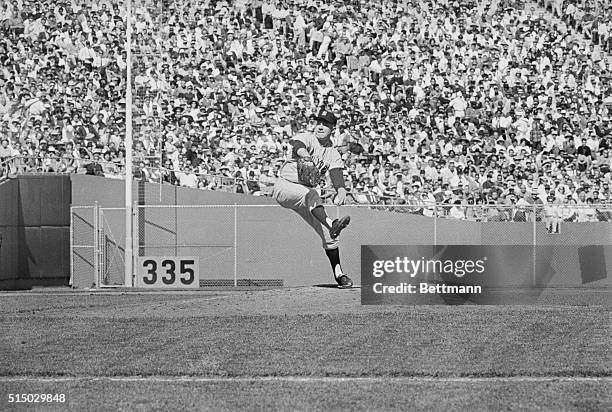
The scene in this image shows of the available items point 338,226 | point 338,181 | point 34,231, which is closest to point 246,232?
point 34,231

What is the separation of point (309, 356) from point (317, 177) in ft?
35.4

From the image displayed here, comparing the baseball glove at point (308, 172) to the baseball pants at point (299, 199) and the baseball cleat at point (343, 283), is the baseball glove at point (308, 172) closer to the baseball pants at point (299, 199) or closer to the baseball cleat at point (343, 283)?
the baseball pants at point (299, 199)

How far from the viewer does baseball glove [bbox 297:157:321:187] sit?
22.0 m

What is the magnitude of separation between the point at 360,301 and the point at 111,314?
139 inches

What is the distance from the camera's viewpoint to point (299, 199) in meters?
24.1

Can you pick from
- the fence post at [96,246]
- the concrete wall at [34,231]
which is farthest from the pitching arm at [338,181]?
the concrete wall at [34,231]

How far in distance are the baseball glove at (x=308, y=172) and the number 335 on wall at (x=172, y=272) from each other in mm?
3014

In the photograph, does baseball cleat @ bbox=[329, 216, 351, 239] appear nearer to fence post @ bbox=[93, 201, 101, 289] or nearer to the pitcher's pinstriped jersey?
the pitcher's pinstriped jersey

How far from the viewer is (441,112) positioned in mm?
27922

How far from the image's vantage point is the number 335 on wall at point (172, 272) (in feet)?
80.7

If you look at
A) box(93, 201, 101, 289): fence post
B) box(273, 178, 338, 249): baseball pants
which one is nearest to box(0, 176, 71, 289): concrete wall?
box(93, 201, 101, 289): fence post

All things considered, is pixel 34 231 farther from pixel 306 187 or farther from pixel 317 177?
pixel 317 177

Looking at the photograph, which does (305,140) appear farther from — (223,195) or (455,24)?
(455,24)

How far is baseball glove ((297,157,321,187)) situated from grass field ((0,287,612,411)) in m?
4.32
